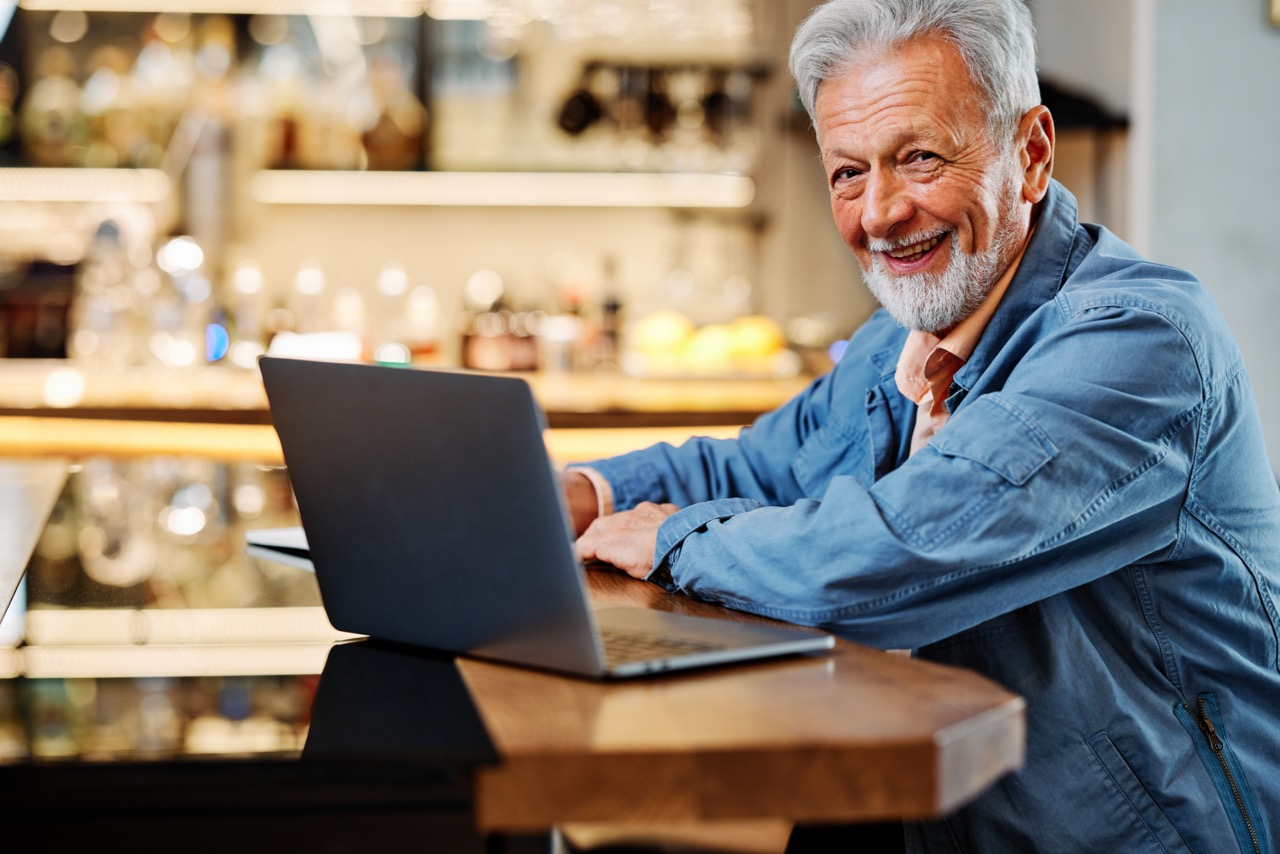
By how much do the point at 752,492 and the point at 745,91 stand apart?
2.82 m

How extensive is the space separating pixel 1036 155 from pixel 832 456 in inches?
14.1

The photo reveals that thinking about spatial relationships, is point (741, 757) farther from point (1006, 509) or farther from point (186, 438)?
point (186, 438)

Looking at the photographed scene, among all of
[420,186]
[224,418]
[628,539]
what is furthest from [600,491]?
[420,186]

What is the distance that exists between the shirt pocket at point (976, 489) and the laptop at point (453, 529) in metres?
0.10

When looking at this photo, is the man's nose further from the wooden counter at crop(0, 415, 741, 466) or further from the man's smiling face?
the wooden counter at crop(0, 415, 741, 466)

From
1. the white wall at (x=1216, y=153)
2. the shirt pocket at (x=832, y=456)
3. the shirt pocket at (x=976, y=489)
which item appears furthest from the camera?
the white wall at (x=1216, y=153)

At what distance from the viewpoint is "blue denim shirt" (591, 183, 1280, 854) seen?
0.93 meters

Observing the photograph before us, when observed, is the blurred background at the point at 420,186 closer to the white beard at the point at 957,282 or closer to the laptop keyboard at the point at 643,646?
the white beard at the point at 957,282

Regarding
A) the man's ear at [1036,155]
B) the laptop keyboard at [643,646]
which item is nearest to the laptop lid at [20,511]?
the laptop keyboard at [643,646]

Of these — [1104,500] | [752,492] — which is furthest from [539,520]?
[752,492]

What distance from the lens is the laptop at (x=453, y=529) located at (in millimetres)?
804

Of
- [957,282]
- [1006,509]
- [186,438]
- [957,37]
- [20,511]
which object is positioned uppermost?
[957,37]

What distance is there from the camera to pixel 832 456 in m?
1.41

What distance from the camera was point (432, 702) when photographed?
0.80 meters
